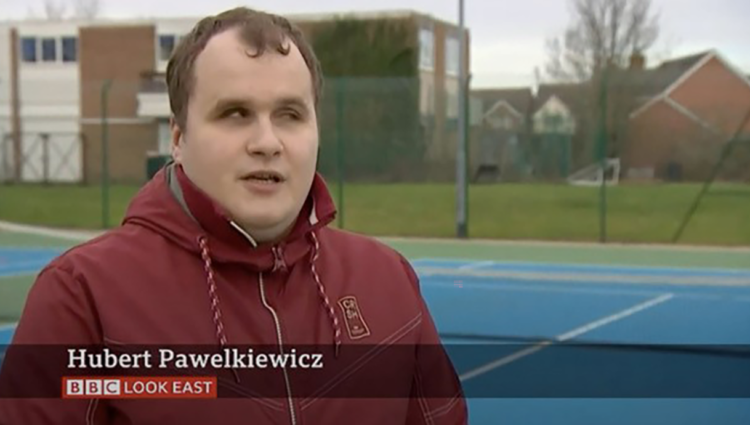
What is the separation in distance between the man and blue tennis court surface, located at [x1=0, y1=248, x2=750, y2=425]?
3.72 metres

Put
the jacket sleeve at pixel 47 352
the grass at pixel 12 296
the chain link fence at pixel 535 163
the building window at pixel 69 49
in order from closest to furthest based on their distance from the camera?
the jacket sleeve at pixel 47 352, the grass at pixel 12 296, the chain link fence at pixel 535 163, the building window at pixel 69 49

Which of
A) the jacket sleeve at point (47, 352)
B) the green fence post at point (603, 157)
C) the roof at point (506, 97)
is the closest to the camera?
the jacket sleeve at point (47, 352)

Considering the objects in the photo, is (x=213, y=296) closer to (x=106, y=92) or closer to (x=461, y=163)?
(x=461, y=163)

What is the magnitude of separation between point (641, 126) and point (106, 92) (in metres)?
10.1

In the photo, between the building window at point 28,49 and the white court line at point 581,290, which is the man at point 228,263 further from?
the building window at point 28,49

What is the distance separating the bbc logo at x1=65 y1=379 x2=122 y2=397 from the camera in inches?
66.9

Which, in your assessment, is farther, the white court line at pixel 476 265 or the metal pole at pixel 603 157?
the metal pole at pixel 603 157

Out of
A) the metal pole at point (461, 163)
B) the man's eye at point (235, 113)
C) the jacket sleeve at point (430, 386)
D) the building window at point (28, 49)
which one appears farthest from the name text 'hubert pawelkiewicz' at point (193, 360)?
the building window at point (28, 49)

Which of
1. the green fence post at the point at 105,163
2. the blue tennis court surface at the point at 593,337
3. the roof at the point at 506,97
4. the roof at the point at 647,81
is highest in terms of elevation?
the roof at the point at 647,81

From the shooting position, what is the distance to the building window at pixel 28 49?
47.2 meters

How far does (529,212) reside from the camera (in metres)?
20.7

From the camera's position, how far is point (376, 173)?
2059cm

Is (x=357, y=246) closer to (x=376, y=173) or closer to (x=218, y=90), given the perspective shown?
(x=218, y=90)

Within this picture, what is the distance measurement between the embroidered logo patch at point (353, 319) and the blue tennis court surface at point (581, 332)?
3.66 m
